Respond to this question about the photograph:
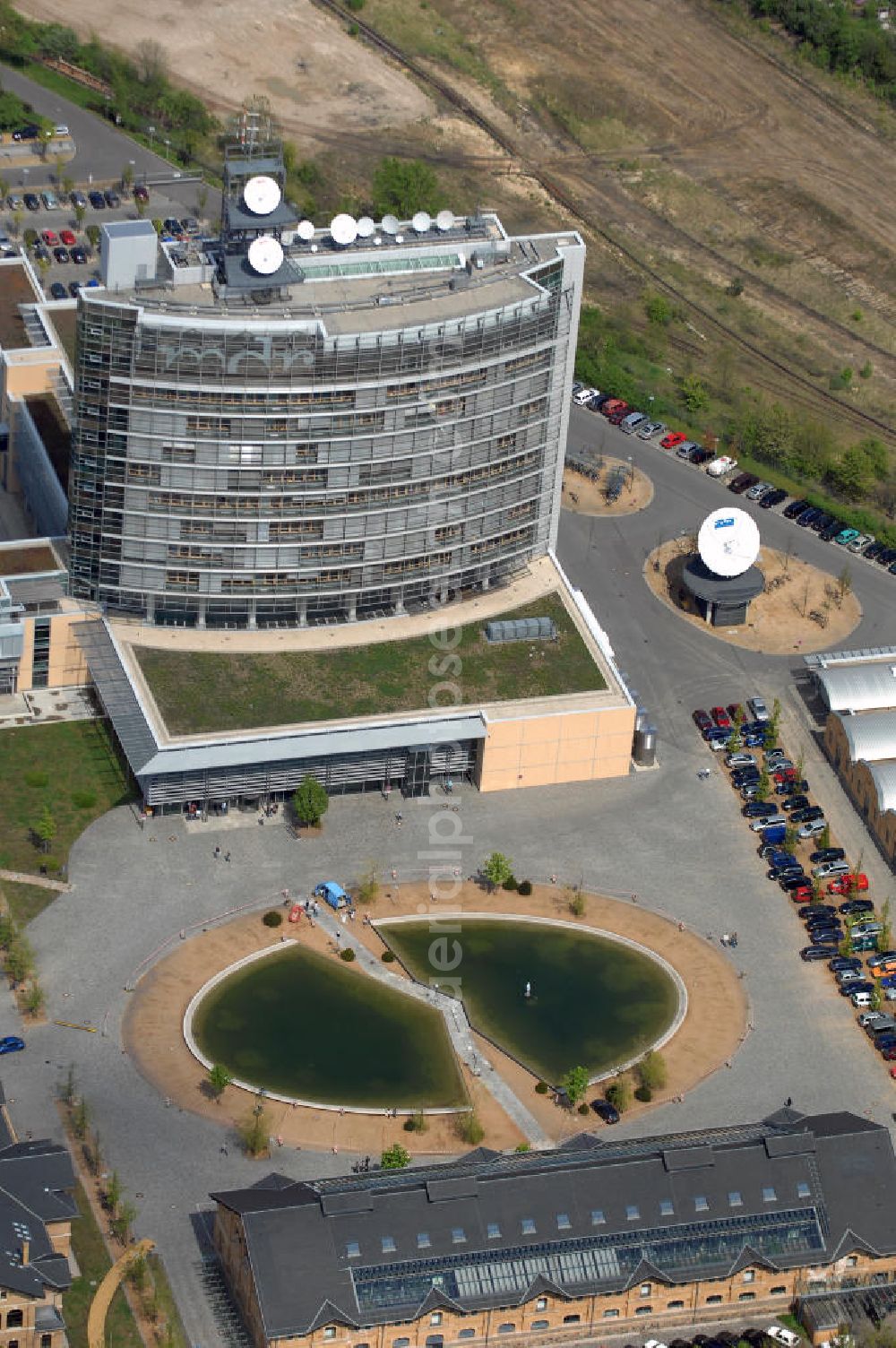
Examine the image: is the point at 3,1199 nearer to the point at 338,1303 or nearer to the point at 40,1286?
the point at 40,1286

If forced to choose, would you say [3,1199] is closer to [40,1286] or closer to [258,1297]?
[40,1286]

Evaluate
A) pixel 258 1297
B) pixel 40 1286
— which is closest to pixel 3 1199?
pixel 40 1286

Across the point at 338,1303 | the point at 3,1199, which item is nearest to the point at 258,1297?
the point at 338,1303

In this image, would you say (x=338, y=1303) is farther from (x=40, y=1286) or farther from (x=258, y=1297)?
(x=40, y=1286)

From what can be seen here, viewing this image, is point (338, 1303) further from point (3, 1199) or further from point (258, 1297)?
point (3, 1199)

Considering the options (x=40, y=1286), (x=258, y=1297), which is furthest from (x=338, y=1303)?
(x=40, y=1286)
